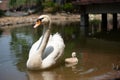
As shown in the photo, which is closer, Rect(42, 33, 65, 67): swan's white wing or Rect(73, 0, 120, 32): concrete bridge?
Rect(42, 33, 65, 67): swan's white wing

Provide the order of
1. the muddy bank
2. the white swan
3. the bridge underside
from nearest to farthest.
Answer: the white swan
the bridge underside
the muddy bank

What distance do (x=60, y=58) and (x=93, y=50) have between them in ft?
12.8

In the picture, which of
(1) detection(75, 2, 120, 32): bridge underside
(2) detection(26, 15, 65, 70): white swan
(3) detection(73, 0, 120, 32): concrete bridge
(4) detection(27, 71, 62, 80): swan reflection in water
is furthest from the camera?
(1) detection(75, 2, 120, 32): bridge underside

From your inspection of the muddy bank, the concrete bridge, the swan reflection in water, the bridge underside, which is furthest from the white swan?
the muddy bank

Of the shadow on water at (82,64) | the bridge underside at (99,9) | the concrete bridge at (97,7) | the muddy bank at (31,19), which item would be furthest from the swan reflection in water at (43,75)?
the muddy bank at (31,19)

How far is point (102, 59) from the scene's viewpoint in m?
13.4

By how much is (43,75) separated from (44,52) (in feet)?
3.68

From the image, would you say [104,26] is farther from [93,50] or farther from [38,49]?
[38,49]

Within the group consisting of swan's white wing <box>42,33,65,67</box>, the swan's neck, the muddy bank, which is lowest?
the muddy bank

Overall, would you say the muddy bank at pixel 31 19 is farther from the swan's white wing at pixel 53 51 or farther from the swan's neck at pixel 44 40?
the swan's neck at pixel 44 40

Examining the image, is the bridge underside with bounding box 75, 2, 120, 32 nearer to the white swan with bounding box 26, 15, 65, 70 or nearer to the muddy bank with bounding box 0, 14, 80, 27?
the muddy bank with bounding box 0, 14, 80, 27

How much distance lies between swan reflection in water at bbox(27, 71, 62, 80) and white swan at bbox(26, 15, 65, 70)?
0.18 meters

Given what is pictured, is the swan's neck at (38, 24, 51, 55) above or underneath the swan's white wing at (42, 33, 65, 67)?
above

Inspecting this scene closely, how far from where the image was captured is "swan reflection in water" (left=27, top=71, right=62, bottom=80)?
1094 cm
